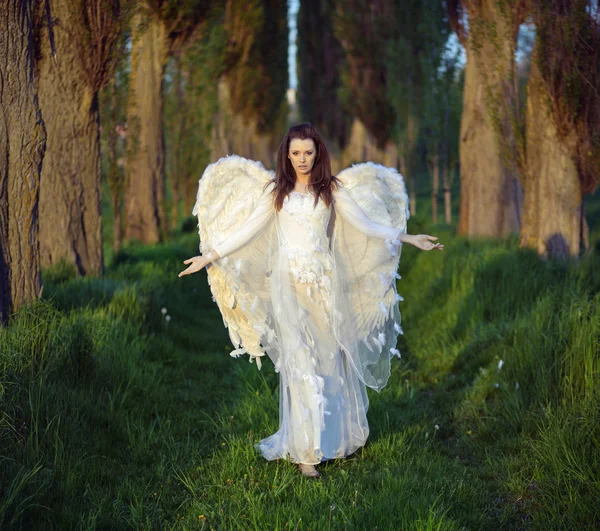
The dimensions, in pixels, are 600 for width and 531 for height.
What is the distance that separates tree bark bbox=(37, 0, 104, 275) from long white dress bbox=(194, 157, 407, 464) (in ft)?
12.3

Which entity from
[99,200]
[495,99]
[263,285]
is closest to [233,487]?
[263,285]

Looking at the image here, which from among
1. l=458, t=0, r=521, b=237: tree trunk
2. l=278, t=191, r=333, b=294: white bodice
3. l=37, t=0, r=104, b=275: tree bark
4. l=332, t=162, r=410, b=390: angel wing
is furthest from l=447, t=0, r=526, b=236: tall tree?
l=278, t=191, r=333, b=294: white bodice

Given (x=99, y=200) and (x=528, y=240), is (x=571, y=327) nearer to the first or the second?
(x=528, y=240)

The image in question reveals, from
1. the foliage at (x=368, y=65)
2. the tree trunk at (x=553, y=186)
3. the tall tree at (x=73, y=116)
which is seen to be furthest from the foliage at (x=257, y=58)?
the tree trunk at (x=553, y=186)

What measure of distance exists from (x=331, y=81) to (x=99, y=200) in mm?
22628

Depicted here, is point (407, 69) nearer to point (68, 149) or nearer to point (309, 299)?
point (68, 149)

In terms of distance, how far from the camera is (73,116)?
8.10 meters

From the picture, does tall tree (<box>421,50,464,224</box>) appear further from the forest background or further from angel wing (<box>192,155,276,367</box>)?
angel wing (<box>192,155,276,367</box>)

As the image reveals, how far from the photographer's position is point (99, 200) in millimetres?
8430

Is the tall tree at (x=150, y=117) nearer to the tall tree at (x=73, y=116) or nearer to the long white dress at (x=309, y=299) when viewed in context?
the tall tree at (x=73, y=116)

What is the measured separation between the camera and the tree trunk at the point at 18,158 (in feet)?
16.8

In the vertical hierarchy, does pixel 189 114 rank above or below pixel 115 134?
above

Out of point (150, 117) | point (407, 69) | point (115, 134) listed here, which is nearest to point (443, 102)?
point (407, 69)

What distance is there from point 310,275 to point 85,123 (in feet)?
15.7
